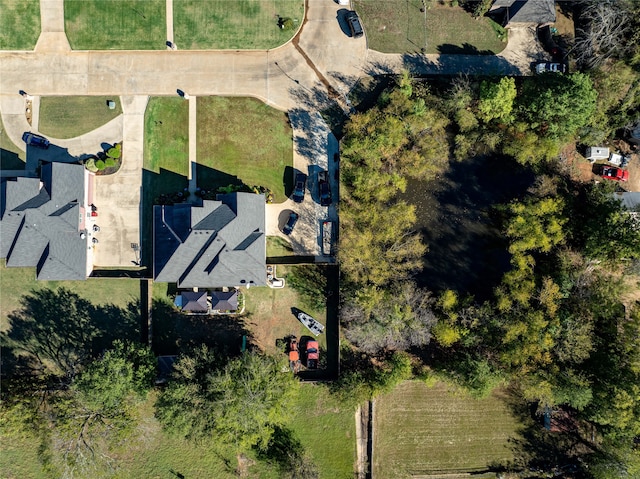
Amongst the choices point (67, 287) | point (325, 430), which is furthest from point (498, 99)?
point (67, 287)

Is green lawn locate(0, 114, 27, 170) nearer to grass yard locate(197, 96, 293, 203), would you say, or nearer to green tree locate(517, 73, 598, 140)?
grass yard locate(197, 96, 293, 203)

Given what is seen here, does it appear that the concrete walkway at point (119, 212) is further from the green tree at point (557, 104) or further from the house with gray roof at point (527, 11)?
the house with gray roof at point (527, 11)

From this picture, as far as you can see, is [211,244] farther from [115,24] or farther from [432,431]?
[432,431]

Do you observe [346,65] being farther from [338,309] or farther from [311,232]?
[338,309]

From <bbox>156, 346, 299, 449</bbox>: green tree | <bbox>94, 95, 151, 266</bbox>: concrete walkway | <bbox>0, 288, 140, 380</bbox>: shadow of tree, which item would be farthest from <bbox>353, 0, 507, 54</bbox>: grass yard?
<bbox>0, 288, 140, 380</bbox>: shadow of tree

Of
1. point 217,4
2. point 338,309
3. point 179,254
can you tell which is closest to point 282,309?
point 338,309
